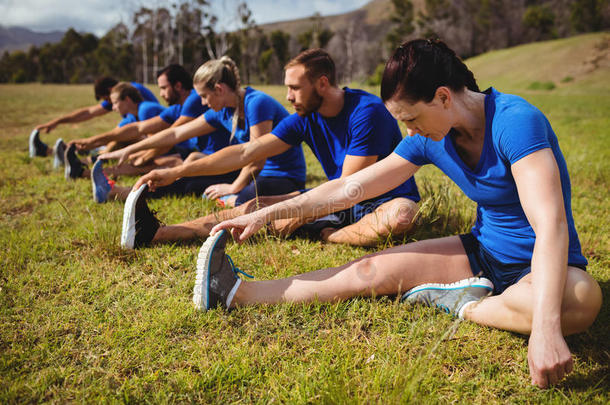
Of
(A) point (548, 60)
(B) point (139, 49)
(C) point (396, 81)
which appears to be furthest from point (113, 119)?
(B) point (139, 49)

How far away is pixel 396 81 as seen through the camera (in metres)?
1.81

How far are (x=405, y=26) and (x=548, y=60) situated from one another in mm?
30735

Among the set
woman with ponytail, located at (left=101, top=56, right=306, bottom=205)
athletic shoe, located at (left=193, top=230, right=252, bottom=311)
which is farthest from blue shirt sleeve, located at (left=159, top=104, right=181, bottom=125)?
athletic shoe, located at (left=193, top=230, right=252, bottom=311)

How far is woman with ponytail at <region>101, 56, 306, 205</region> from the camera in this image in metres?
3.97

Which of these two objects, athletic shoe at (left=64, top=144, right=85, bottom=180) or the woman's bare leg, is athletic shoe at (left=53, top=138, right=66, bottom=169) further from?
the woman's bare leg

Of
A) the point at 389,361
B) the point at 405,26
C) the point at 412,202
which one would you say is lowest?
the point at 389,361

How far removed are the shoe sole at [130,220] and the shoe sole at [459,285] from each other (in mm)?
1988

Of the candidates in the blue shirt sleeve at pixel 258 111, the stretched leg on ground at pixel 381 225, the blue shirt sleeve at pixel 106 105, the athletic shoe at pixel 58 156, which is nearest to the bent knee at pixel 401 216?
the stretched leg on ground at pixel 381 225

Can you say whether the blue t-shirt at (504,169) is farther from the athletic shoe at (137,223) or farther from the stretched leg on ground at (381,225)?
the athletic shoe at (137,223)

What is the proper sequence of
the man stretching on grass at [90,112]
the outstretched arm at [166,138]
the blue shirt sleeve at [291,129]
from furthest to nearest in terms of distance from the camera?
the man stretching on grass at [90,112]
the outstretched arm at [166,138]
the blue shirt sleeve at [291,129]

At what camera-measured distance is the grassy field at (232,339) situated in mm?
1681

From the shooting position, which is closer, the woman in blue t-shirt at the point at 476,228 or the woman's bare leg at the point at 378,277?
the woman in blue t-shirt at the point at 476,228

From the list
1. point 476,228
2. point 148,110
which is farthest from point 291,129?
point 148,110

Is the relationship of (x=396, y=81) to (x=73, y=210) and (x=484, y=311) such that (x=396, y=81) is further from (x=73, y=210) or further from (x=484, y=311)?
(x=73, y=210)
